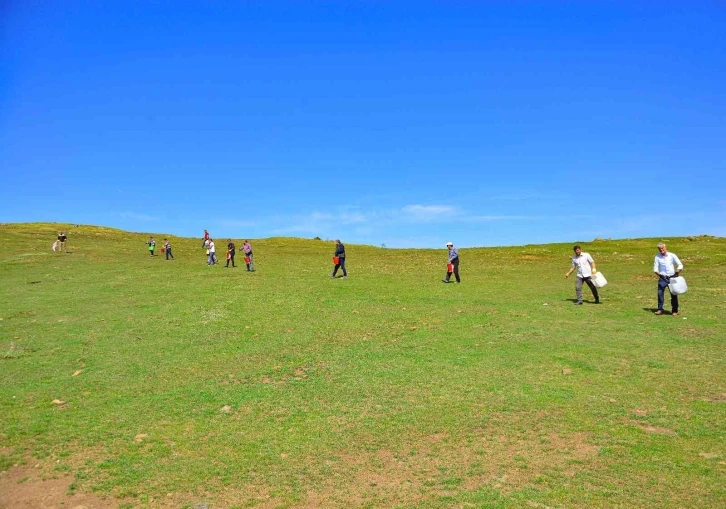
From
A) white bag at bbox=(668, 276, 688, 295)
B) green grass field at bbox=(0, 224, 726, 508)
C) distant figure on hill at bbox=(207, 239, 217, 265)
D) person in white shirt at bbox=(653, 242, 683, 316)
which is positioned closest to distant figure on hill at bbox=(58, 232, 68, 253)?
distant figure on hill at bbox=(207, 239, 217, 265)

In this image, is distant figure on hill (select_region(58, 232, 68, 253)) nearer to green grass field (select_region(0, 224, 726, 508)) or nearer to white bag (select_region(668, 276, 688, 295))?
green grass field (select_region(0, 224, 726, 508))

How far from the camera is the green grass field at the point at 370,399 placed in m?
9.41

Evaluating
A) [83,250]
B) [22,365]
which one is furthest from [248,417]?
[83,250]

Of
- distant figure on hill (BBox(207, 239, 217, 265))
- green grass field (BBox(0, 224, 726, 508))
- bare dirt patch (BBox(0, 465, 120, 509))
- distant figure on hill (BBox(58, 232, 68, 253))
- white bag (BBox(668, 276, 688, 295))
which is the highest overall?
distant figure on hill (BBox(58, 232, 68, 253))

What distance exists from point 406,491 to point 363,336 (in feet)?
34.0

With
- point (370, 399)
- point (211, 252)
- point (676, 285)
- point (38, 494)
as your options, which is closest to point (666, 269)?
point (676, 285)

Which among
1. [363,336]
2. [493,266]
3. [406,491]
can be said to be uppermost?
[493,266]

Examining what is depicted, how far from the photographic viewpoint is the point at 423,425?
1178 cm

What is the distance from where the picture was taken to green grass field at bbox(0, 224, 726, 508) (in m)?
9.41

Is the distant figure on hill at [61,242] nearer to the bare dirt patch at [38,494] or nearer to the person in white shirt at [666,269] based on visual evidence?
the bare dirt patch at [38,494]

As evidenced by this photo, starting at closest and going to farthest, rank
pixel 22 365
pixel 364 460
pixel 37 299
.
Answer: pixel 364 460 < pixel 22 365 < pixel 37 299

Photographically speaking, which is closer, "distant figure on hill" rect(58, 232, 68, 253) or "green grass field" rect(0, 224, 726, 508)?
"green grass field" rect(0, 224, 726, 508)

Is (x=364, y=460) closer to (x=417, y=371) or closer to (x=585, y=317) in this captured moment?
(x=417, y=371)

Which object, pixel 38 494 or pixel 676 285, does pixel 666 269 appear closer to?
pixel 676 285
